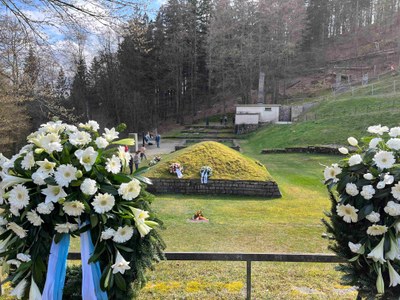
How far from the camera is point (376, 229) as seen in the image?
238cm

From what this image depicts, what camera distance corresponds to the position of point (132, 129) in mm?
38656

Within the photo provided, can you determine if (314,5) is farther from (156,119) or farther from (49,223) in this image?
(49,223)

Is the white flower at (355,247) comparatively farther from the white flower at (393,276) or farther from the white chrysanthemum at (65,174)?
the white chrysanthemum at (65,174)

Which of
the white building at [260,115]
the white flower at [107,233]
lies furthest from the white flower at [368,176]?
the white building at [260,115]

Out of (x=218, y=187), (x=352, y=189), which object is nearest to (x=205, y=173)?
(x=218, y=187)

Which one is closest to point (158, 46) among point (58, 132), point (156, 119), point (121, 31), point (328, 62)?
point (156, 119)

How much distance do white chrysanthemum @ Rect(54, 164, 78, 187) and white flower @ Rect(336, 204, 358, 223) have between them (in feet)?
6.59

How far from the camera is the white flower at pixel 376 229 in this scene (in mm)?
2367

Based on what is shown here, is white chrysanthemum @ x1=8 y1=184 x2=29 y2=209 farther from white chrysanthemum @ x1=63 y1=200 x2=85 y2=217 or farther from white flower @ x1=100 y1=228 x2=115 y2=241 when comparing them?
white flower @ x1=100 y1=228 x2=115 y2=241

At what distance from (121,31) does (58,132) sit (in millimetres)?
3229

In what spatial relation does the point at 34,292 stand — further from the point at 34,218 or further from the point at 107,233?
the point at 107,233

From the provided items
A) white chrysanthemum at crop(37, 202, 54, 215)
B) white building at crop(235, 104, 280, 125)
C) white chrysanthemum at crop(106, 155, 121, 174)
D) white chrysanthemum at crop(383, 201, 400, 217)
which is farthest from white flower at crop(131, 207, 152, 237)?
white building at crop(235, 104, 280, 125)

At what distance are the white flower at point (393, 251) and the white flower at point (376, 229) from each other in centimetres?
11

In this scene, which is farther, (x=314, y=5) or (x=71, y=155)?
(x=314, y=5)
